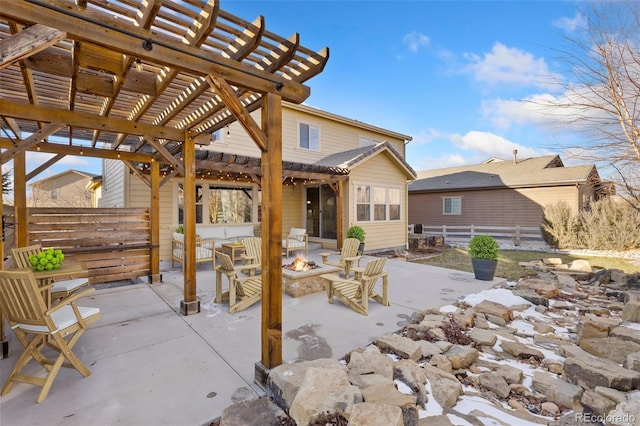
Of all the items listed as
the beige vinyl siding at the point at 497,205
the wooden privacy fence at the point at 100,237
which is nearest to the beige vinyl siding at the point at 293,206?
the wooden privacy fence at the point at 100,237

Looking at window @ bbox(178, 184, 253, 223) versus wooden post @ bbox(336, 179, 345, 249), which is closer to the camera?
window @ bbox(178, 184, 253, 223)

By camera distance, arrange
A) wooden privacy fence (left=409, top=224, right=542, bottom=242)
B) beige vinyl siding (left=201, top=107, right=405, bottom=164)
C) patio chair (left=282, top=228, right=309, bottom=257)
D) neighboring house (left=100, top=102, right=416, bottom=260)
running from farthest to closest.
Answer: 1. wooden privacy fence (left=409, top=224, right=542, bottom=242)
2. beige vinyl siding (left=201, top=107, right=405, bottom=164)
3. patio chair (left=282, top=228, right=309, bottom=257)
4. neighboring house (left=100, top=102, right=416, bottom=260)

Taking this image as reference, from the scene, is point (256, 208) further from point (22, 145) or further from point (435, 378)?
point (435, 378)

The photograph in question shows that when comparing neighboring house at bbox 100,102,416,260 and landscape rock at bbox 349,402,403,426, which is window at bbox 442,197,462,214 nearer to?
neighboring house at bbox 100,102,416,260

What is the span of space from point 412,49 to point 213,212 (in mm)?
9138

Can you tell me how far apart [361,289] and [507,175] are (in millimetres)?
15933

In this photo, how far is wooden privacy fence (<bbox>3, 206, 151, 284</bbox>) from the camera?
5.53 m

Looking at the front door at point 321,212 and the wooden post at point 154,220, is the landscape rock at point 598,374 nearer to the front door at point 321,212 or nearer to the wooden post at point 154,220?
the wooden post at point 154,220

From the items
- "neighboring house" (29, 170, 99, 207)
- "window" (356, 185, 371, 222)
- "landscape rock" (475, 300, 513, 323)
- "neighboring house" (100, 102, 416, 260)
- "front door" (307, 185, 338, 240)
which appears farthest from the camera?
"neighboring house" (29, 170, 99, 207)

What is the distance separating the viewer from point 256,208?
10.4 metres

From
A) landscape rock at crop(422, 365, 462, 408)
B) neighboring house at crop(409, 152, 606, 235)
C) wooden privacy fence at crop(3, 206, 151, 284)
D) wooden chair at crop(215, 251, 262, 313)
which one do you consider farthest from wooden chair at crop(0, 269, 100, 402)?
neighboring house at crop(409, 152, 606, 235)

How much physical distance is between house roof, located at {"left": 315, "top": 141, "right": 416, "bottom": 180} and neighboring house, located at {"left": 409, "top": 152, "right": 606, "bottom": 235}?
691 cm

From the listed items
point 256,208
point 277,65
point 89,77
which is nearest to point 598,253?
point 256,208

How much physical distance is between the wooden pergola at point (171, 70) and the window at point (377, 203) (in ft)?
22.4
